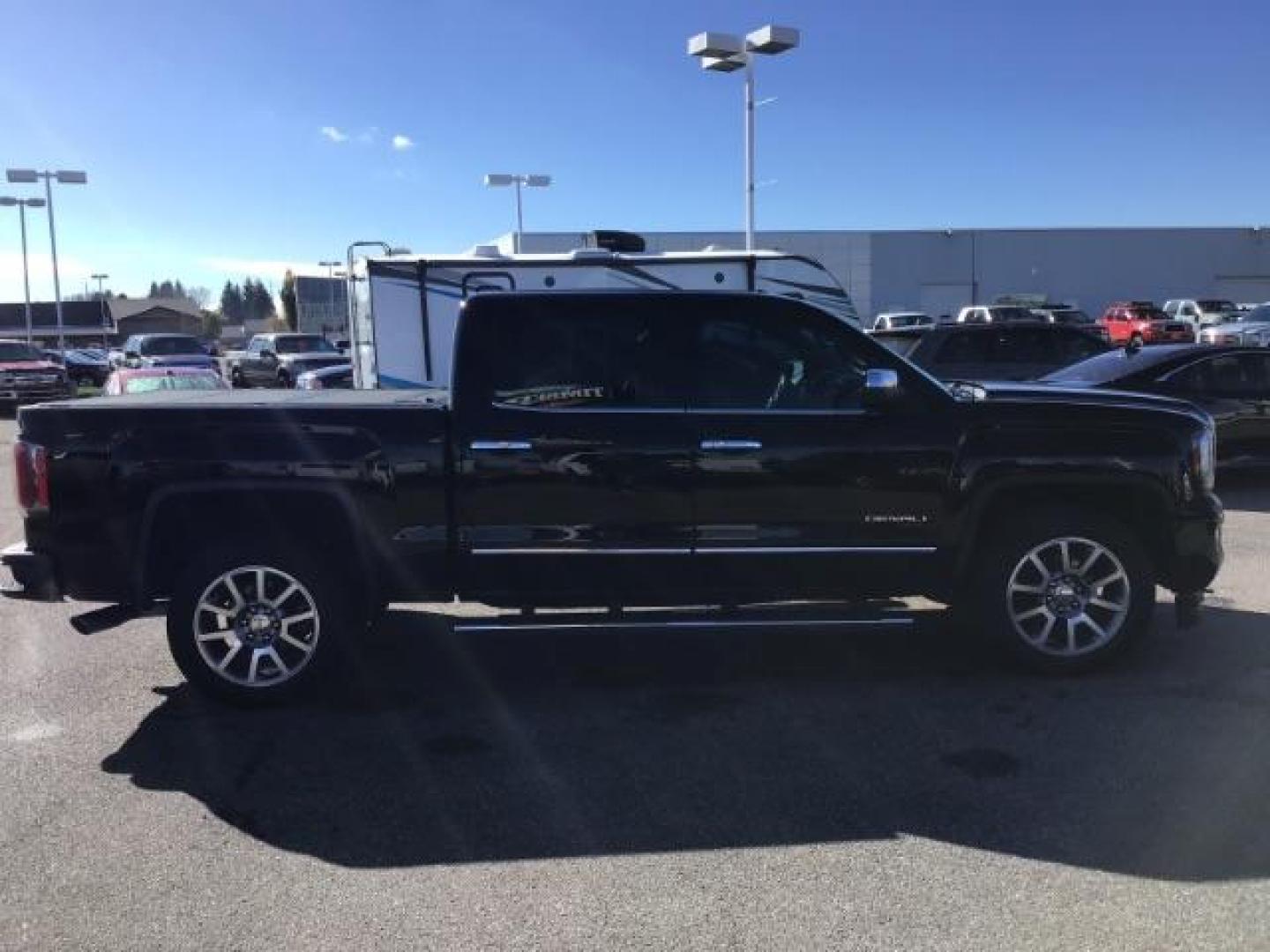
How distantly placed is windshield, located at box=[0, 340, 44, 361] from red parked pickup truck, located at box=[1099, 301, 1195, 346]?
1331 inches

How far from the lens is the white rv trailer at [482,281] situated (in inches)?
480

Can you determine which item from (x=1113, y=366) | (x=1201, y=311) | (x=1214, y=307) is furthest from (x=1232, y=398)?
(x=1214, y=307)

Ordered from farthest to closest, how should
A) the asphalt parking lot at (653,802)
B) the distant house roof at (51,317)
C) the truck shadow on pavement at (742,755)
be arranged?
the distant house roof at (51,317) < the truck shadow on pavement at (742,755) < the asphalt parking lot at (653,802)

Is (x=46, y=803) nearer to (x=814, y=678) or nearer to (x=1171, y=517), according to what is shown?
(x=814, y=678)

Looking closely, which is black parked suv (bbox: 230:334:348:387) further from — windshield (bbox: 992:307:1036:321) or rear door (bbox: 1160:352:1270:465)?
rear door (bbox: 1160:352:1270:465)

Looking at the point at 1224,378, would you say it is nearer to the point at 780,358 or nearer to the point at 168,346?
the point at 780,358

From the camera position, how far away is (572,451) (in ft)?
17.1

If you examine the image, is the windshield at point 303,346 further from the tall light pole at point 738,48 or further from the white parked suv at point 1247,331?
the white parked suv at point 1247,331

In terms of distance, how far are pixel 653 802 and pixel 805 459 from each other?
188 centimetres

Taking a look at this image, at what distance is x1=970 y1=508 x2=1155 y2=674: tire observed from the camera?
552 cm

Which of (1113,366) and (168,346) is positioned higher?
(168,346)

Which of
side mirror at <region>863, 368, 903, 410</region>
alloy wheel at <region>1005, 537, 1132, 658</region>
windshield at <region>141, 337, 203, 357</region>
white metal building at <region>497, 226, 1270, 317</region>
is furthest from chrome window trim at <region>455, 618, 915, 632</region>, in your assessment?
white metal building at <region>497, 226, 1270, 317</region>

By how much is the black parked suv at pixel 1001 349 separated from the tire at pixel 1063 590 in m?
8.71

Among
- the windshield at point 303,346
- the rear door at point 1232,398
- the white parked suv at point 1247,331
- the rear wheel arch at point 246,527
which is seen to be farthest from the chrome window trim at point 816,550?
the windshield at point 303,346
